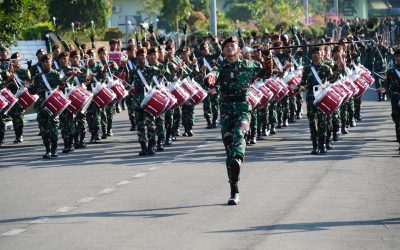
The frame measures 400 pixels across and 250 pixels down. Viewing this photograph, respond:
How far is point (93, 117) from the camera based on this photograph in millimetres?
24953

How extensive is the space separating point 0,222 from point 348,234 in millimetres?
4067

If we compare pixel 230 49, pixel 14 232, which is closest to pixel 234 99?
pixel 230 49

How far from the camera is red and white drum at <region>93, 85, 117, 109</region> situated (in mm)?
24516

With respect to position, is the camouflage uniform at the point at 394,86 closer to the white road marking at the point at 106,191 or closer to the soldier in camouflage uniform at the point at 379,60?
the white road marking at the point at 106,191

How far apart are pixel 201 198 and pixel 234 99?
4.44 ft

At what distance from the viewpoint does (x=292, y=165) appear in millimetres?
19312

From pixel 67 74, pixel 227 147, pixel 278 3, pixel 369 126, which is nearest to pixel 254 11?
pixel 278 3

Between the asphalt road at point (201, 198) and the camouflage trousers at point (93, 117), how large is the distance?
3.36 ft

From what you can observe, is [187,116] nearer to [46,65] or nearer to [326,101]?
[46,65]

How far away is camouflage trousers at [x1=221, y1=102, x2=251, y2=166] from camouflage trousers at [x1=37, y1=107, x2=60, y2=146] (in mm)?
6920

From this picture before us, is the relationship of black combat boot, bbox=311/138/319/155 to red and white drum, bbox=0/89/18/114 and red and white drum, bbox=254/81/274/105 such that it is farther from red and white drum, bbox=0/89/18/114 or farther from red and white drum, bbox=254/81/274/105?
red and white drum, bbox=0/89/18/114

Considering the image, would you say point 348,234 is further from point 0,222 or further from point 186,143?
point 186,143

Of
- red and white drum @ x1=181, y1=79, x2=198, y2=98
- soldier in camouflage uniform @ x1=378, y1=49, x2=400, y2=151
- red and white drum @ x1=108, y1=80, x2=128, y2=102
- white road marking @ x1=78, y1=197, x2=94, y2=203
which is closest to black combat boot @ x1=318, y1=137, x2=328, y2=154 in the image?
soldier in camouflage uniform @ x1=378, y1=49, x2=400, y2=151

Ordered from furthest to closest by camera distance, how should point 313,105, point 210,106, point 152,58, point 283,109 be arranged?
point 210,106
point 283,109
point 152,58
point 313,105
